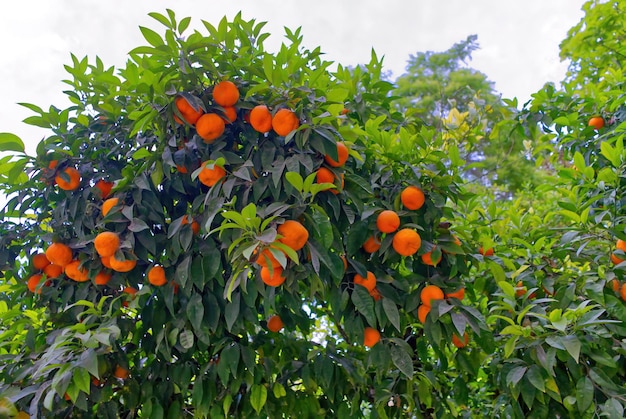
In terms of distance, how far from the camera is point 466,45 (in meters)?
14.4

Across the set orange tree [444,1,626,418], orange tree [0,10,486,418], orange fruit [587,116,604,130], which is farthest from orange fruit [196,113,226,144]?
orange fruit [587,116,604,130]

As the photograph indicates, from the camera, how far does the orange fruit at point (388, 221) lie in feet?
4.45

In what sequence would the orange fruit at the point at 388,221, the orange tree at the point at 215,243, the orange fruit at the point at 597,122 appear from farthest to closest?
1. the orange fruit at the point at 597,122
2. the orange fruit at the point at 388,221
3. the orange tree at the point at 215,243

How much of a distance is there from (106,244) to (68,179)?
32 cm

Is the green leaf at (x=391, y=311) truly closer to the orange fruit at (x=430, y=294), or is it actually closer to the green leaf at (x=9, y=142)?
the orange fruit at (x=430, y=294)

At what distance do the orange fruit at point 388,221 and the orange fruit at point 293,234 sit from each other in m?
0.30

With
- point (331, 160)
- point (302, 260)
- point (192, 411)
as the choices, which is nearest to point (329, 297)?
point (302, 260)

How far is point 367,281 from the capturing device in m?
1.36

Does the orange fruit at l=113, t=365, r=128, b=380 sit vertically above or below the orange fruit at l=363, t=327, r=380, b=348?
below

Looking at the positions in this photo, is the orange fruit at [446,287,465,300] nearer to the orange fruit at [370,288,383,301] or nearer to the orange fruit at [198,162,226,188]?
the orange fruit at [370,288,383,301]

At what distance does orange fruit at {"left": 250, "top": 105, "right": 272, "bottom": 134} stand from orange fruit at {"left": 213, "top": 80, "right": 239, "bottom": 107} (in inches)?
2.7

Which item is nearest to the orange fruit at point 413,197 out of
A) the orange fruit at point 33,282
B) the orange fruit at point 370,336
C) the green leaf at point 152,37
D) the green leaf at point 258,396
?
the orange fruit at point 370,336

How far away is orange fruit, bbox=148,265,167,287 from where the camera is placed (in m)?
1.34

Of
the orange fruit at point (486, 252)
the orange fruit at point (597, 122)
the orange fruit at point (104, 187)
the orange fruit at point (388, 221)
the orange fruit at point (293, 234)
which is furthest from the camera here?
the orange fruit at point (597, 122)
